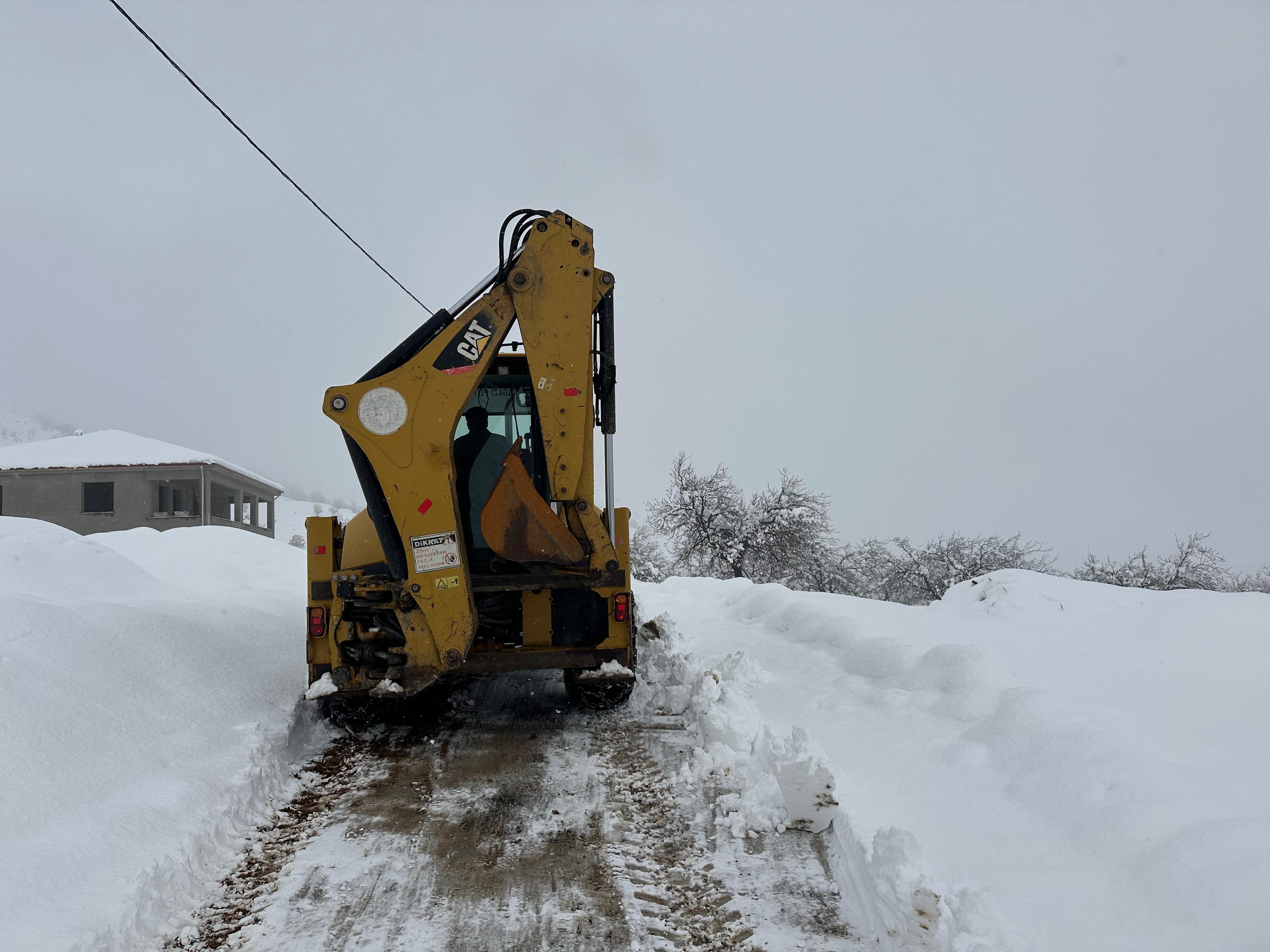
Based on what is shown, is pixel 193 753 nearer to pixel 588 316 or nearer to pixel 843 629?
pixel 588 316

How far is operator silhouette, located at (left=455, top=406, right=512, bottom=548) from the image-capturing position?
18.8ft

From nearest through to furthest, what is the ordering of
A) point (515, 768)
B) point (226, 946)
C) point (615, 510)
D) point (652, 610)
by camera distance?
point (226, 946) → point (515, 768) → point (615, 510) → point (652, 610)

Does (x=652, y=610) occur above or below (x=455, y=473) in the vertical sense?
below

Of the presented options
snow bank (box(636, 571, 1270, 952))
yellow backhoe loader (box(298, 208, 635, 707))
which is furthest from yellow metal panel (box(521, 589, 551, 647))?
snow bank (box(636, 571, 1270, 952))

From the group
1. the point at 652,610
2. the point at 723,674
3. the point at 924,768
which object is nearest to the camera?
the point at 924,768

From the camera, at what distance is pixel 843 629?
738cm

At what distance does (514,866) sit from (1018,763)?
98.2 inches

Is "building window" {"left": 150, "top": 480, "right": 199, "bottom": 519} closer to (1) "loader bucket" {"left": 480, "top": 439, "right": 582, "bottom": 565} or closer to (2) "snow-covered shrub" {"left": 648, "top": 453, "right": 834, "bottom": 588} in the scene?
(2) "snow-covered shrub" {"left": 648, "top": 453, "right": 834, "bottom": 588}

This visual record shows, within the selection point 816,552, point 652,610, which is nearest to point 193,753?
point 652,610

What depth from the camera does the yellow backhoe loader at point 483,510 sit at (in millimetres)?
5164

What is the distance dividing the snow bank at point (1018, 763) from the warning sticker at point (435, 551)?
2095 millimetres

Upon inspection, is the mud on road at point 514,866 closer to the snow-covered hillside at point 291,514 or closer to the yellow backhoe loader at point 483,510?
the yellow backhoe loader at point 483,510

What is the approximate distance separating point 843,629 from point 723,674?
4.25 feet

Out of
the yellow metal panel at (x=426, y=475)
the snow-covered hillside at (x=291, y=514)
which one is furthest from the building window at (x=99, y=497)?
the snow-covered hillside at (x=291, y=514)
